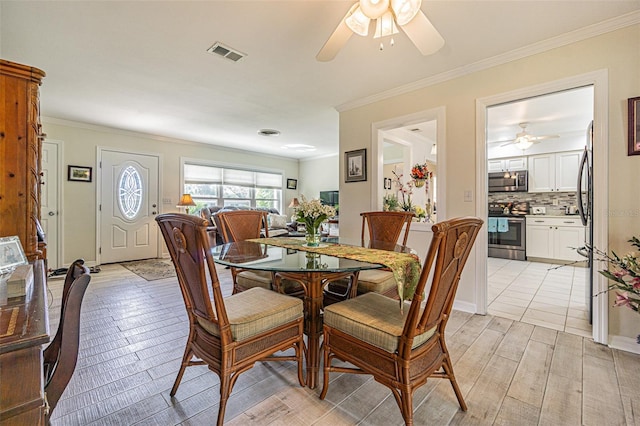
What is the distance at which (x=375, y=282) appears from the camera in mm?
2072

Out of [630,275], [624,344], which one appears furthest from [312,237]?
[624,344]

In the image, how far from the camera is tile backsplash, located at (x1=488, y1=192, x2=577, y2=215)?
5543 mm

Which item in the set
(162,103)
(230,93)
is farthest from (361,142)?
(162,103)

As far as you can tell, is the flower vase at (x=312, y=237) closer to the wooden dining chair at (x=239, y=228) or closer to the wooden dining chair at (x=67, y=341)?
the wooden dining chair at (x=239, y=228)

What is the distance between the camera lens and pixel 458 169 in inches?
115

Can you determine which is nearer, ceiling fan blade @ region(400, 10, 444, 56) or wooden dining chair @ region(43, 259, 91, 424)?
wooden dining chair @ region(43, 259, 91, 424)

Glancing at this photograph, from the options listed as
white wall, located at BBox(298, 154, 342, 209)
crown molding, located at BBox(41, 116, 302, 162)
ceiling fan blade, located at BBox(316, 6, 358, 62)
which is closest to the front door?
crown molding, located at BBox(41, 116, 302, 162)

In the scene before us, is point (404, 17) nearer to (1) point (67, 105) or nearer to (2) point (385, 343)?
(2) point (385, 343)

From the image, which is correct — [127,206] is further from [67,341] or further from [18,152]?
[67,341]

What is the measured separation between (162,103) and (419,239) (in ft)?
12.6

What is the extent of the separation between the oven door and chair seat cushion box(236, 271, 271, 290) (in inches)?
210

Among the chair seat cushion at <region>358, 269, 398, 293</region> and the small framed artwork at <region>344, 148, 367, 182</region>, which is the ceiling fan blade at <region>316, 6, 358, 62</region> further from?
the small framed artwork at <region>344, 148, 367, 182</region>

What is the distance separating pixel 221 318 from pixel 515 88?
121 inches

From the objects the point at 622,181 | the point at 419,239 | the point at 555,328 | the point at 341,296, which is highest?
the point at 622,181
